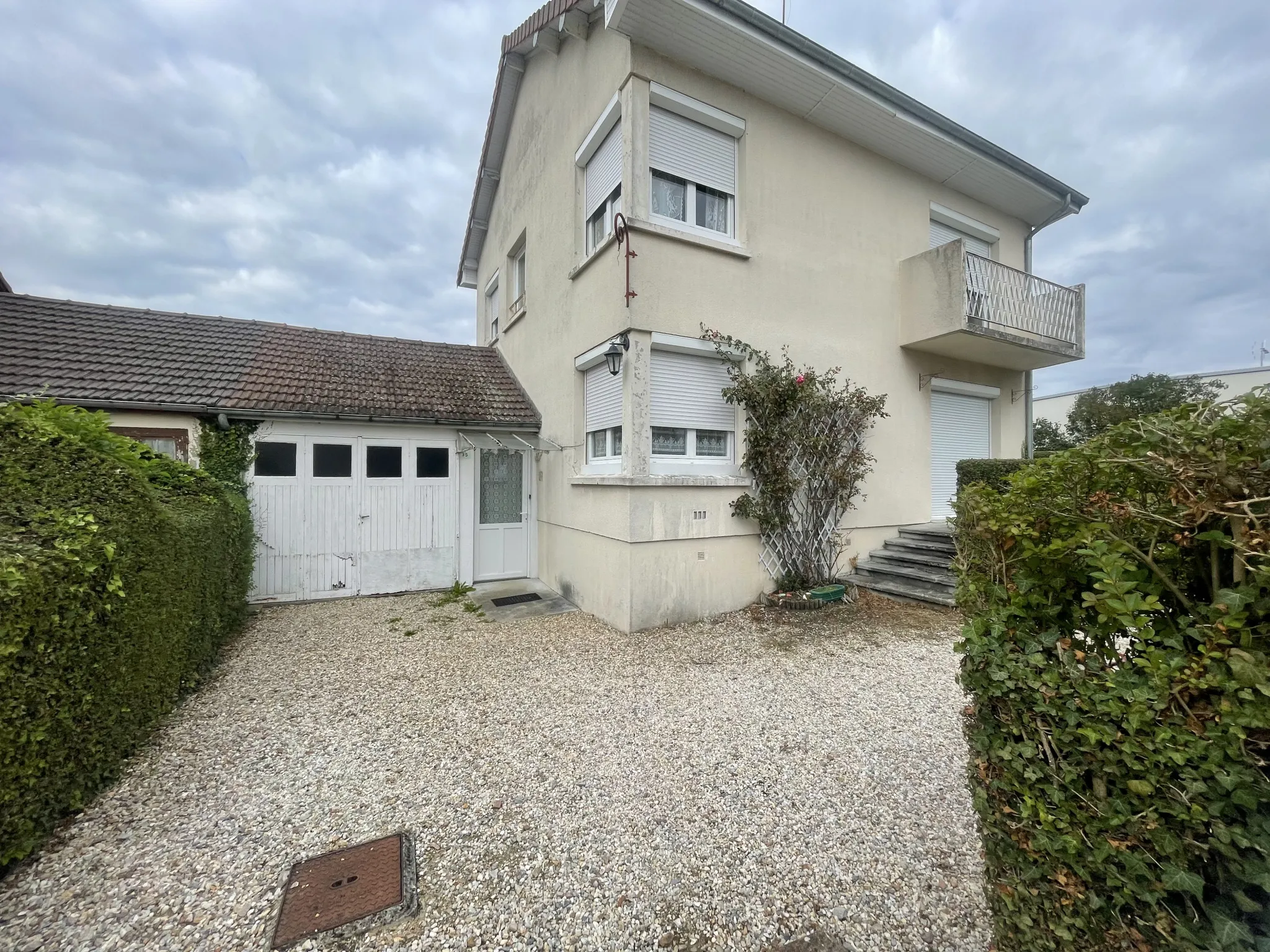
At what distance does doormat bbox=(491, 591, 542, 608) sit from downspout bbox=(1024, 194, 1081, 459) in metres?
10.3

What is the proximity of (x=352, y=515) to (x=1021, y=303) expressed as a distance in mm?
12928

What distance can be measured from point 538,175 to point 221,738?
997 cm

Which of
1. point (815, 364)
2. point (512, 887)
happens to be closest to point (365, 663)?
point (512, 887)

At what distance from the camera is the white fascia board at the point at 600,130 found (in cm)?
670

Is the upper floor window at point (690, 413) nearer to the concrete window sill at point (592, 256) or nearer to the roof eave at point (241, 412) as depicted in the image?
the concrete window sill at point (592, 256)

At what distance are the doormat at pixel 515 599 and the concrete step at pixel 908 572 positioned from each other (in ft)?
18.1

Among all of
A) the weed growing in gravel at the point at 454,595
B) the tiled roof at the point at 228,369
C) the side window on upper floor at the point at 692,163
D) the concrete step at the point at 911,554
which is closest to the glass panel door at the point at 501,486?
the tiled roof at the point at 228,369

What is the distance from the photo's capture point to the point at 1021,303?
904 centimetres

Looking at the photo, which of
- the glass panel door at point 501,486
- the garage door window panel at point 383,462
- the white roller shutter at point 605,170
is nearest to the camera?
the white roller shutter at point 605,170

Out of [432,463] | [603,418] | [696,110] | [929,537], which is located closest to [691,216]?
[696,110]

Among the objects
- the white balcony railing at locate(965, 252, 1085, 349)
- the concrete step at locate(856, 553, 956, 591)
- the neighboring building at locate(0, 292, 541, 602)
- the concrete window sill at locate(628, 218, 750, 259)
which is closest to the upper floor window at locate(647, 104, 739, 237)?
the concrete window sill at locate(628, 218, 750, 259)

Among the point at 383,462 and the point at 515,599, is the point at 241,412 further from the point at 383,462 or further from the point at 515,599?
the point at 515,599

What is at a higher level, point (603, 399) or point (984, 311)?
point (984, 311)

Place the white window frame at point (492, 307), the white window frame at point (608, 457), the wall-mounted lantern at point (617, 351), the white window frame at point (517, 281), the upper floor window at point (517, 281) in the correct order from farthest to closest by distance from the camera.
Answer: the white window frame at point (492, 307)
the upper floor window at point (517, 281)
the white window frame at point (517, 281)
the white window frame at point (608, 457)
the wall-mounted lantern at point (617, 351)
